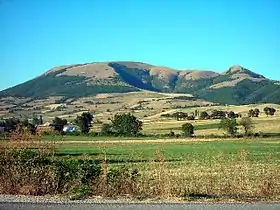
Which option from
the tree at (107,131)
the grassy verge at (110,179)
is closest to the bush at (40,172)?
the grassy verge at (110,179)

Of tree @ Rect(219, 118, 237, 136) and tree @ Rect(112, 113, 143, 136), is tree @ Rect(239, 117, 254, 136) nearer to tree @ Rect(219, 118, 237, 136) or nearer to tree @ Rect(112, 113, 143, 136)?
tree @ Rect(219, 118, 237, 136)

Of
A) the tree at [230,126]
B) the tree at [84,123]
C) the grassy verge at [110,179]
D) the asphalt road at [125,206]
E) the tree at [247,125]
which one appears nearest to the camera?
the asphalt road at [125,206]

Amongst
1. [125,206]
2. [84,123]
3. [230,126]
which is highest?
[84,123]

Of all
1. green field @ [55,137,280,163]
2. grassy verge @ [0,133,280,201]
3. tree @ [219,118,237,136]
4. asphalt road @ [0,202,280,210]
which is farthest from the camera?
tree @ [219,118,237,136]

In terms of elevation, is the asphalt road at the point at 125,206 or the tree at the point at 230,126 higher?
the tree at the point at 230,126

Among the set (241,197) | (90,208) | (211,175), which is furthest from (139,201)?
(211,175)

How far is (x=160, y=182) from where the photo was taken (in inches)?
539

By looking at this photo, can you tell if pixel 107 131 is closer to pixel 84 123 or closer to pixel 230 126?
pixel 84 123

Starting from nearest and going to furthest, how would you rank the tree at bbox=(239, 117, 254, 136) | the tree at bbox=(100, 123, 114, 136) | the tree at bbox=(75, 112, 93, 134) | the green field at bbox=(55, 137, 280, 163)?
the green field at bbox=(55, 137, 280, 163), the tree at bbox=(239, 117, 254, 136), the tree at bbox=(100, 123, 114, 136), the tree at bbox=(75, 112, 93, 134)

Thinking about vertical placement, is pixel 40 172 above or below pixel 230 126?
below

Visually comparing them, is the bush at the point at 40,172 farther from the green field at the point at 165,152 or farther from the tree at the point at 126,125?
the tree at the point at 126,125

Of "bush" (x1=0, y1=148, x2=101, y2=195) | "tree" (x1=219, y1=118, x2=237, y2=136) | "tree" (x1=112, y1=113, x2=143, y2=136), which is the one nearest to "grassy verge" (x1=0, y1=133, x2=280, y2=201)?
"bush" (x1=0, y1=148, x2=101, y2=195)

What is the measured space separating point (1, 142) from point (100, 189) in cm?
414

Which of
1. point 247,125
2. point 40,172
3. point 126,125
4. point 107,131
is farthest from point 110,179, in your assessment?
point 126,125
